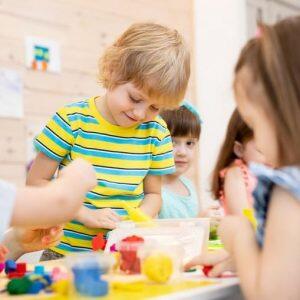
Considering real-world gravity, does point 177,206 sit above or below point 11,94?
below

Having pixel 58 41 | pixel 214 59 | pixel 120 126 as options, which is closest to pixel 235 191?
pixel 120 126

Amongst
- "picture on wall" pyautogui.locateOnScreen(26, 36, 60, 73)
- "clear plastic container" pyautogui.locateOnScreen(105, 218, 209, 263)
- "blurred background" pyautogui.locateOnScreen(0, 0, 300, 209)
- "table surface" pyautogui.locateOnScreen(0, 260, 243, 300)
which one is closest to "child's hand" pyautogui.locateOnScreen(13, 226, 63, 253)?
"clear plastic container" pyautogui.locateOnScreen(105, 218, 209, 263)

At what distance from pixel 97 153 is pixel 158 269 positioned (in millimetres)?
607

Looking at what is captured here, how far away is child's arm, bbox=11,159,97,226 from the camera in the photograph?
2.18 ft

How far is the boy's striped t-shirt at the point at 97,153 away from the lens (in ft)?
4.16

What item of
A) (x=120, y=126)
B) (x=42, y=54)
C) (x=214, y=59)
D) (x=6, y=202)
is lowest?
(x=6, y=202)

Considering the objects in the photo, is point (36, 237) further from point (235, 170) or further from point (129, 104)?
point (235, 170)

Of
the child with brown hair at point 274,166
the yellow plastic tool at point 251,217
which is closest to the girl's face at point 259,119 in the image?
the child with brown hair at point 274,166

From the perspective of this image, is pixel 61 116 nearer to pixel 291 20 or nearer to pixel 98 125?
pixel 98 125

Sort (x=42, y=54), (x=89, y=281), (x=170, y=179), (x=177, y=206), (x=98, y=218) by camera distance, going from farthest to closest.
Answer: (x=42, y=54) → (x=170, y=179) → (x=177, y=206) → (x=98, y=218) → (x=89, y=281)

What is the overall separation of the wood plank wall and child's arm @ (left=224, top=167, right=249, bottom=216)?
0.98 metres

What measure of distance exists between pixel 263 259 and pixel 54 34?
182cm

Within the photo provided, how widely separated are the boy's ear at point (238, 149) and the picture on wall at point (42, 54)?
3.45 feet

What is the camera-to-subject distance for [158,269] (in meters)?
0.71
